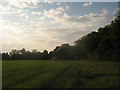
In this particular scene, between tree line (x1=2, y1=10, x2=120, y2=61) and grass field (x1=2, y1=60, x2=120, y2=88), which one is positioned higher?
tree line (x1=2, y1=10, x2=120, y2=61)

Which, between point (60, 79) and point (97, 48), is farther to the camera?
point (97, 48)

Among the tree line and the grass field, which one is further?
the tree line

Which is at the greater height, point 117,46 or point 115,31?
point 115,31

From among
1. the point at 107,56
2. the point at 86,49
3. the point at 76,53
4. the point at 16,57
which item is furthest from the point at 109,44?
the point at 16,57

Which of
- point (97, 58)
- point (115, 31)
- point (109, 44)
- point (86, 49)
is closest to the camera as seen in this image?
point (115, 31)

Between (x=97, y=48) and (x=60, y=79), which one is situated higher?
(x=97, y=48)

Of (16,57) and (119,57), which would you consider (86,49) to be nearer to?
(119,57)

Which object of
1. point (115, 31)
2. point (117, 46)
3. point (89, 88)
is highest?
point (115, 31)

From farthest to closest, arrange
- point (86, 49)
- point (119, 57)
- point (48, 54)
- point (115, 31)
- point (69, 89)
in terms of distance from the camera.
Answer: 1. point (48, 54)
2. point (86, 49)
3. point (119, 57)
4. point (115, 31)
5. point (69, 89)

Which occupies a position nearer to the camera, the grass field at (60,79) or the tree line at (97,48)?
the grass field at (60,79)

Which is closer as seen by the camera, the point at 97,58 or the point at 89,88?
the point at 89,88

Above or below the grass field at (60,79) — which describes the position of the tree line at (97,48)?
above

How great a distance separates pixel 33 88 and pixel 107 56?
232 ft

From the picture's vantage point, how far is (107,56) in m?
86.6
